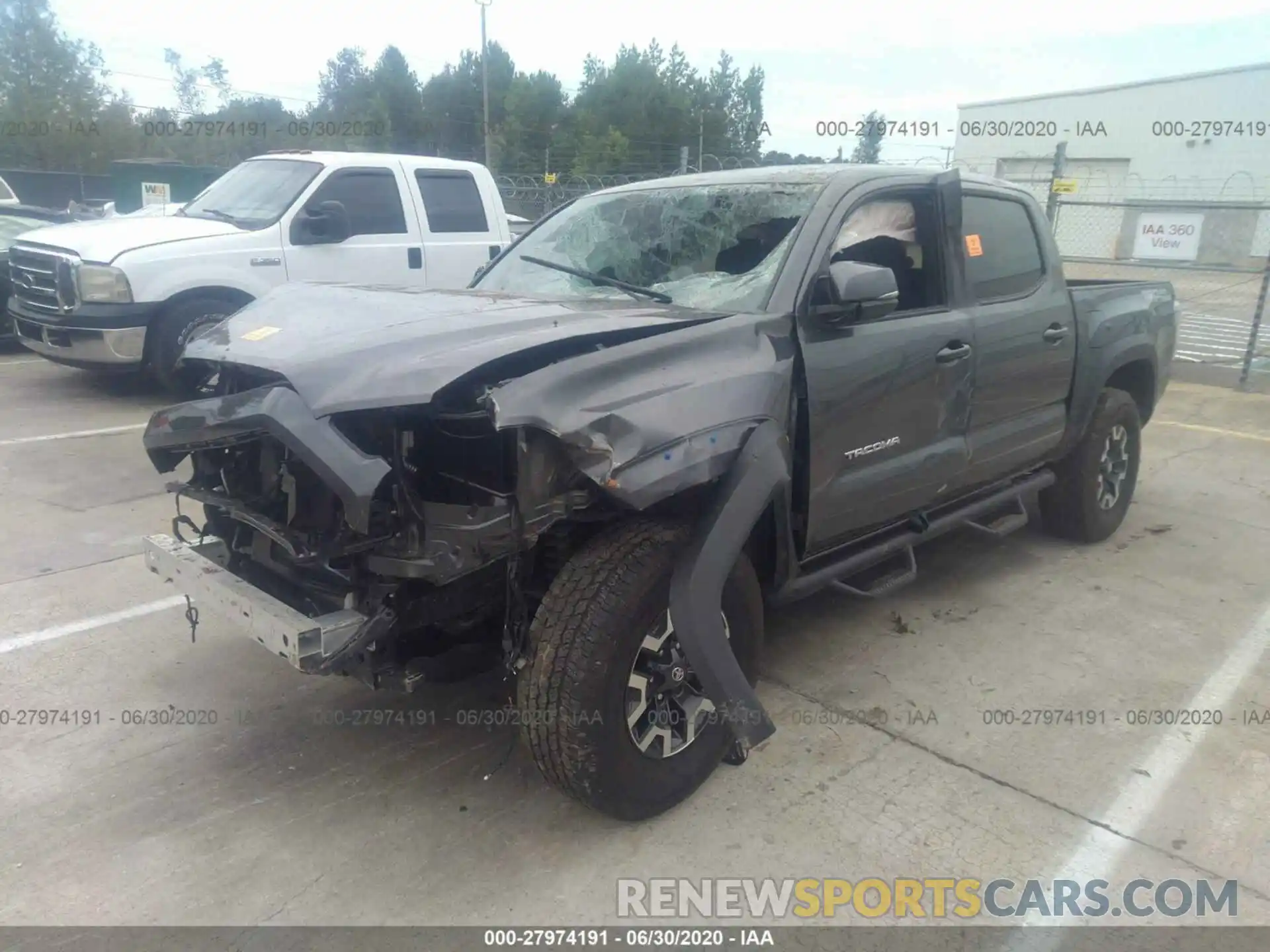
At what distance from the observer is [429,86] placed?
61.0 m

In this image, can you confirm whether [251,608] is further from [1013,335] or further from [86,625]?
[1013,335]

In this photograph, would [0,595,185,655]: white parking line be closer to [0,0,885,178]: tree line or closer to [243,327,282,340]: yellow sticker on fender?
[243,327,282,340]: yellow sticker on fender

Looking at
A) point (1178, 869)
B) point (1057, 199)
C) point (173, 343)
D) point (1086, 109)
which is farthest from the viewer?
point (1086, 109)

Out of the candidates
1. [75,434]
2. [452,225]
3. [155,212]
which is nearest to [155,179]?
[155,212]

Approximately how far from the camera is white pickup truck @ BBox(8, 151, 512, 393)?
24.4 ft

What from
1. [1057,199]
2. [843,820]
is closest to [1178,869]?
[843,820]

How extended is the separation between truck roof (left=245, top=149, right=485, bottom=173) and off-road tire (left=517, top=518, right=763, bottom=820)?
21.8ft

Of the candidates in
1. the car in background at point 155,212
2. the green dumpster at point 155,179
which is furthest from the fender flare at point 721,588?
the green dumpster at point 155,179

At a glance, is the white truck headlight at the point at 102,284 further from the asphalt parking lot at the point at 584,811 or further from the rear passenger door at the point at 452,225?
the asphalt parking lot at the point at 584,811

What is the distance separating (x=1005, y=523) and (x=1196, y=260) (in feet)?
39.8

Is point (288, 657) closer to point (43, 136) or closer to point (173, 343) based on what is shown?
point (173, 343)

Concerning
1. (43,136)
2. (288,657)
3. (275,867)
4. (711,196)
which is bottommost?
(275,867)

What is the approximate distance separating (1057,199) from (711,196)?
9.03m

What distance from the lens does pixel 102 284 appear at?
733cm
